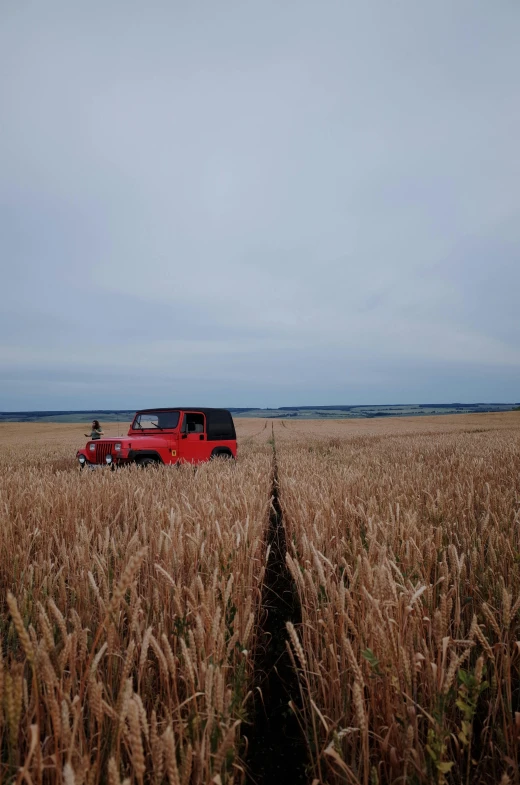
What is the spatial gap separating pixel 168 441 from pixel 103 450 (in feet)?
4.91

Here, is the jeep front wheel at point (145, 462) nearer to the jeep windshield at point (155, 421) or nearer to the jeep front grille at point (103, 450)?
the jeep front grille at point (103, 450)

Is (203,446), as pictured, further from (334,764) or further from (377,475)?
(334,764)

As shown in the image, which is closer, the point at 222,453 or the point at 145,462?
the point at 145,462

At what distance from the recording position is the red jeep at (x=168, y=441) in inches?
408

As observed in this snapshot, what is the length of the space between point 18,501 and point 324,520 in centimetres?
357

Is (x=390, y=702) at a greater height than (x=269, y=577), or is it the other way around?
(x=390, y=702)

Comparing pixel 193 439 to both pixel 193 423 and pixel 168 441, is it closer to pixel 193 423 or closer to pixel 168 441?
pixel 193 423

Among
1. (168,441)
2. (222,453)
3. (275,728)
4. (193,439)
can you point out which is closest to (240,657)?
(275,728)

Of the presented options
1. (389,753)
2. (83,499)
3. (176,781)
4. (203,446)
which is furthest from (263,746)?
(203,446)

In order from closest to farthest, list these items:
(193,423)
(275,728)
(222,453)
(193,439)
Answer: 1. (275,728)
2. (193,439)
3. (193,423)
4. (222,453)

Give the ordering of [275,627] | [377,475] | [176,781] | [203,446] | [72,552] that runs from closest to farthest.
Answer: [176,781]
[72,552]
[275,627]
[377,475]
[203,446]

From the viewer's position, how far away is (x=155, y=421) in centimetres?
1162

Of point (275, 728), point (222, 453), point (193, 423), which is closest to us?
point (275, 728)

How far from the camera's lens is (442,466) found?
8406mm
